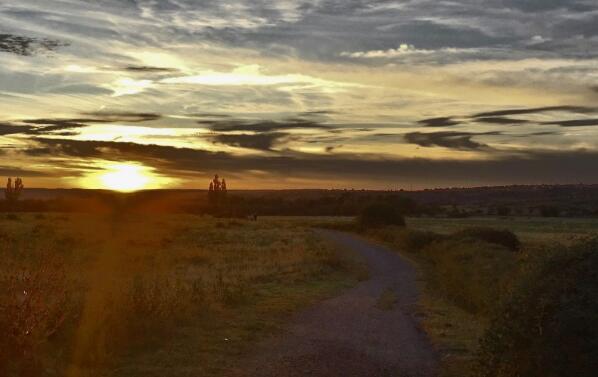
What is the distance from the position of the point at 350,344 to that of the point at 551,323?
6.15 meters

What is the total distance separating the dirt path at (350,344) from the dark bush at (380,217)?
5378 centimetres

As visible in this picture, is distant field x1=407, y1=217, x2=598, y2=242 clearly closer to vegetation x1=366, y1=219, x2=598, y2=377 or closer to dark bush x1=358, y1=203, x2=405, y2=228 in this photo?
dark bush x1=358, y1=203, x2=405, y2=228

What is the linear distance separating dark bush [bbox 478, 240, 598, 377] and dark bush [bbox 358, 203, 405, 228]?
6548 centimetres

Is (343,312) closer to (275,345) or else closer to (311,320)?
(311,320)

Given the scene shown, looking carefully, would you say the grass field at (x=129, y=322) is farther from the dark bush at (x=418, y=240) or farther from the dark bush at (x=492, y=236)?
the dark bush at (x=492, y=236)

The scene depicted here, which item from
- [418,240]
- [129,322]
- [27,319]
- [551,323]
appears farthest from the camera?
[418,240]

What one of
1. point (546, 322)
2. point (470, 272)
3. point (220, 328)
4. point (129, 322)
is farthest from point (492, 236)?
point (546, 322)

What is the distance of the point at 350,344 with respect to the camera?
1344cm

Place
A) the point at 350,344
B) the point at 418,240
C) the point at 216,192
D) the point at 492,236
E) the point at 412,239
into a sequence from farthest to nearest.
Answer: the point at 216,192, the point at 412,239, the point at 418,240, the point at 492,236, the point at 350,344

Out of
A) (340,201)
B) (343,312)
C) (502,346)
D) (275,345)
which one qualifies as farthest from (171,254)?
(340,201)

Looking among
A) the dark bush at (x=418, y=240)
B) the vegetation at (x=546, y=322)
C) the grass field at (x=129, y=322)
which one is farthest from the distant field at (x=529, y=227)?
the vegetation at (x=546, y=322)

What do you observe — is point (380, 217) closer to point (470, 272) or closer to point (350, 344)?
point (470, 272)

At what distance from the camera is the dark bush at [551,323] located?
740 centimetres

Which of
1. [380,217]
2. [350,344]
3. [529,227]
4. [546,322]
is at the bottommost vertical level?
[529,227]
